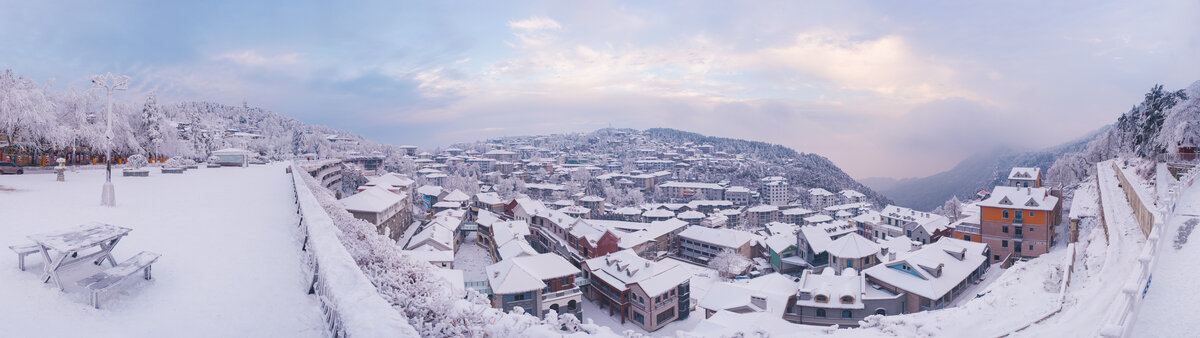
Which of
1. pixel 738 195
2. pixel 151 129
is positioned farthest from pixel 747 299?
pixel 738 195

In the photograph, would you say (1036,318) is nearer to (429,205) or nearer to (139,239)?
(139,239)

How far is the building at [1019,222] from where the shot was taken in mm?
21047

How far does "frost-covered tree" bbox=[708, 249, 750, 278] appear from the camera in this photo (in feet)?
92.7

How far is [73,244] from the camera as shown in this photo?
4309mm

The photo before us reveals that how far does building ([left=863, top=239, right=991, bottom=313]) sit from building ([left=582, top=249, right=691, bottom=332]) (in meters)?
8.41

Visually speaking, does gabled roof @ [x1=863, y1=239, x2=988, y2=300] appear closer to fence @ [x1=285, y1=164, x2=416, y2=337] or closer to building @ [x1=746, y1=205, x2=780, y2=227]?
fence @ [x1=285, y1=164, x2=416, y2=337]

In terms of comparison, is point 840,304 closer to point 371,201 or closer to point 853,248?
point 853,248

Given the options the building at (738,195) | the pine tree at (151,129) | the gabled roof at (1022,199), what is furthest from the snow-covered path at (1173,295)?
the building at (738,195)

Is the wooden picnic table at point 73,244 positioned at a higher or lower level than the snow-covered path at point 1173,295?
higher

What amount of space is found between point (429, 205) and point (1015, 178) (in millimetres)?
44915

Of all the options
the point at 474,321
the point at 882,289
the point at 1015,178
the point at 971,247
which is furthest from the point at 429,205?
the point at 1015,178

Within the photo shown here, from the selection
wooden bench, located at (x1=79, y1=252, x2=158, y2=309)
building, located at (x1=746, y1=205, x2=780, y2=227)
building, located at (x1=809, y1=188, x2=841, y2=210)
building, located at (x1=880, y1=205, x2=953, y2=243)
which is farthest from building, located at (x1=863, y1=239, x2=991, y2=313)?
building, located at (x1=809, y1=188, x2=841, y2=210)

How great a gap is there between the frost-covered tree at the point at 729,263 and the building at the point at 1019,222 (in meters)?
11.9

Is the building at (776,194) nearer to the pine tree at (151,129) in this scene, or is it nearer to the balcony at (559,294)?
the balcony at (559,294)
